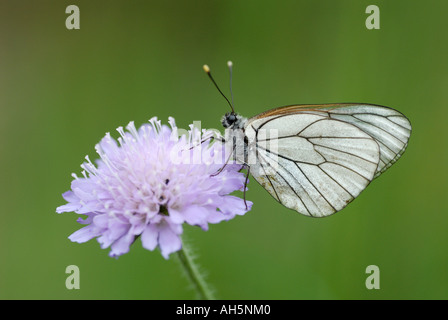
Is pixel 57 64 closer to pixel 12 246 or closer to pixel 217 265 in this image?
pixel 12 246

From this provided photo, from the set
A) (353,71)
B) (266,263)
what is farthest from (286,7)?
(266,263)

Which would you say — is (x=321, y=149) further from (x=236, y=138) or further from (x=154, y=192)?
(x=154, y=192)

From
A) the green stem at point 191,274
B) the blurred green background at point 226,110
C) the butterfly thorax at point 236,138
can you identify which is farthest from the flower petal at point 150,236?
the butterfly thorax at point 236,138

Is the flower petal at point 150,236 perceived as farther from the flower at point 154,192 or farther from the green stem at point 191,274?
the green stem at point 191,274

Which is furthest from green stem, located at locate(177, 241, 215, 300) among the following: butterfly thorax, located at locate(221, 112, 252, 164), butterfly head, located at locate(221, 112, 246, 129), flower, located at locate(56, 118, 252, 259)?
butterfly head, located at locate(221, 112, 246, 129)

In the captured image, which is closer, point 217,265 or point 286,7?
point 217,265

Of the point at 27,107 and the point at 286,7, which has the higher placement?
the point at 286,7
